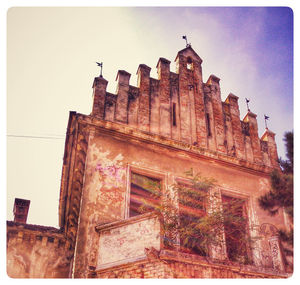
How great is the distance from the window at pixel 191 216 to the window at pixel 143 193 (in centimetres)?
58

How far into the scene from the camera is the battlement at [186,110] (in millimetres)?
9680

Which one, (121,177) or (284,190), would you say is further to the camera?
(121,177)

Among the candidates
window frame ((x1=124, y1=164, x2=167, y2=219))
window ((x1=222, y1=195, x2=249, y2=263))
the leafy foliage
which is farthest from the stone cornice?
the leafy foliage

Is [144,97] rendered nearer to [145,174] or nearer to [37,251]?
[145,174]

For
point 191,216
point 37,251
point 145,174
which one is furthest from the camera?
point 145,174

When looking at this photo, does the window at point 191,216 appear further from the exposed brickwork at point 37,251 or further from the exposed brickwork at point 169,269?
the exposed brickwork at point 37,251

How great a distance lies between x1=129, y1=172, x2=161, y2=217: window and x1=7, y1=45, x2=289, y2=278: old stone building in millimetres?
26

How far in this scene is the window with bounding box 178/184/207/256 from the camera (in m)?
7.29

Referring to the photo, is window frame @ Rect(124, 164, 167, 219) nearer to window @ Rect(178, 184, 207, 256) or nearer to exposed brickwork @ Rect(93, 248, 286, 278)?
window @ Rect(178, 184, 207, 256)

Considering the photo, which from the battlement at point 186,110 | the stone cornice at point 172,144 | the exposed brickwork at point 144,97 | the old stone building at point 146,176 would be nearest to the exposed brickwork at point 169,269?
the old stone building at point 146,176

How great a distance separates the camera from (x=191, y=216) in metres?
7.71

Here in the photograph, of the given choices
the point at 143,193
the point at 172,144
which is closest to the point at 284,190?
the point at 143,193

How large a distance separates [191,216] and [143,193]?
1.40 metres
